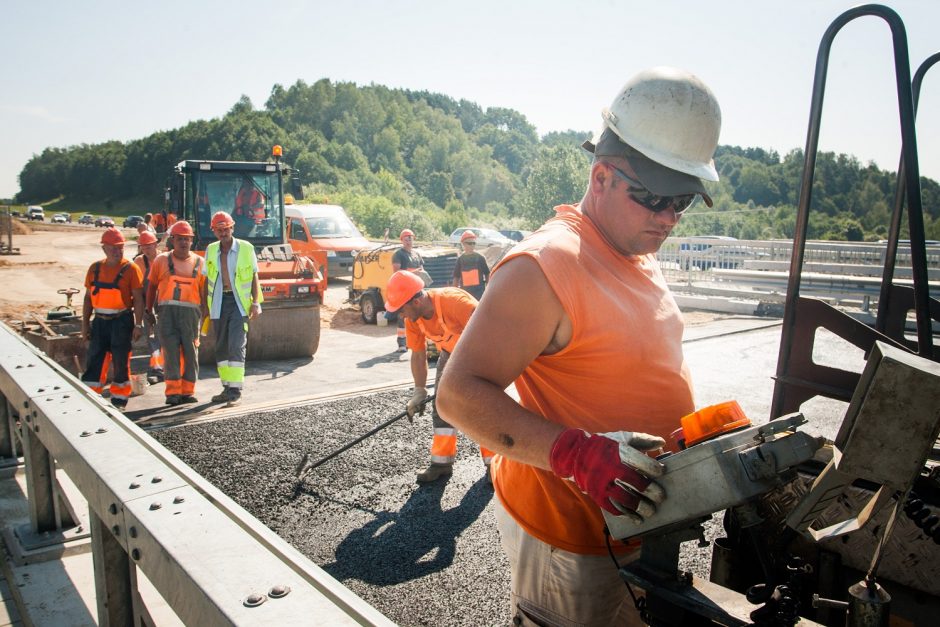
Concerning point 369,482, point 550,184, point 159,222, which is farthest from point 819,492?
point 550,184

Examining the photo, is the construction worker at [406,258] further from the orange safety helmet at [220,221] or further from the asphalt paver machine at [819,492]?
the asphalt paver machine at [819,492]

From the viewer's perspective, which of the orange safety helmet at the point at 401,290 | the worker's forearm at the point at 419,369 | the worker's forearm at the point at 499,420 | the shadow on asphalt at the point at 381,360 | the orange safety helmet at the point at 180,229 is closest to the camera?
the worker's forearm at the point at 499,420

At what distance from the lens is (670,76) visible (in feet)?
5.86

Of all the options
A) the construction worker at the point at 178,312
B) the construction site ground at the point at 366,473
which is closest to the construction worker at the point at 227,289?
the construction worker at the point at 178,312

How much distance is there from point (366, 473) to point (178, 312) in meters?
3.26

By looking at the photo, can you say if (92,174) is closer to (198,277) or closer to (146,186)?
(146,186)

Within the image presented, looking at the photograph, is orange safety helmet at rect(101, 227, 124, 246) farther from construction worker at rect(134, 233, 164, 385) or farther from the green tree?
the green tree

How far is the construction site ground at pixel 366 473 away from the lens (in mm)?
3555

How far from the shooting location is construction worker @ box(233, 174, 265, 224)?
1100 cm

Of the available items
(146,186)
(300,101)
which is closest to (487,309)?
(146,186)

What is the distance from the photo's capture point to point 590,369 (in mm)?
1733

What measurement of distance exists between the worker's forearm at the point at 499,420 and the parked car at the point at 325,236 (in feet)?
54.6

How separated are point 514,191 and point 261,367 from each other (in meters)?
104

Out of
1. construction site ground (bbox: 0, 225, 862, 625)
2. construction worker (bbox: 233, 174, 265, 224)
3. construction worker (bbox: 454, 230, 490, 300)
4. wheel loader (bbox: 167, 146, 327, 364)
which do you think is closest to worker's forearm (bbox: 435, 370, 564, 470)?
construction site ground (bbox: 0, 225, 862, 625)
